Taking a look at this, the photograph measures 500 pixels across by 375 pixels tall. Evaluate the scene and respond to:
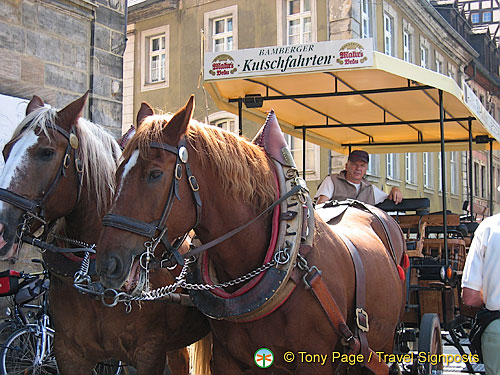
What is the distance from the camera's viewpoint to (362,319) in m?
3.01

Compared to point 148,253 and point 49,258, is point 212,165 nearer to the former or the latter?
point 148,253

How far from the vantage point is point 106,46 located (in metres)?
6.66

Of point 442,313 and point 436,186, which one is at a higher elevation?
point 436,186

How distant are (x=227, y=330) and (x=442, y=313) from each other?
2.53 meters

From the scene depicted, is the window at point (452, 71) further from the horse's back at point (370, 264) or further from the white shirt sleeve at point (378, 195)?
the horse's back at point (370, 264)

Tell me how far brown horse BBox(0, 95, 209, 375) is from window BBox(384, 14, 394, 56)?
16.1 m

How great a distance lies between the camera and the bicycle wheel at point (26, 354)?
499 cm

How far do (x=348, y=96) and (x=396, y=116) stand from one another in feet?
3.53

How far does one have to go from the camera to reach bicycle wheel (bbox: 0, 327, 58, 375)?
4.99 m

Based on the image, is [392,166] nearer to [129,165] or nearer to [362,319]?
[362,319]

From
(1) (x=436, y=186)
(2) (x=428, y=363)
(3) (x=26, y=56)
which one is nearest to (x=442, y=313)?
(2) (x=428, y=363)

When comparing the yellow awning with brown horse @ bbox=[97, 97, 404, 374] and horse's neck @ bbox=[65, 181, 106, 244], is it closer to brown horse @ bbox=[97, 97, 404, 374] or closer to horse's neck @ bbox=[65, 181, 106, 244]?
horse's neck @ bbox=[65, 181, 106, 244]

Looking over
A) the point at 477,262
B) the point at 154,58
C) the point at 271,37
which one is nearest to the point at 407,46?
the point at 271,37

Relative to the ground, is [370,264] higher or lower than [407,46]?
lower
